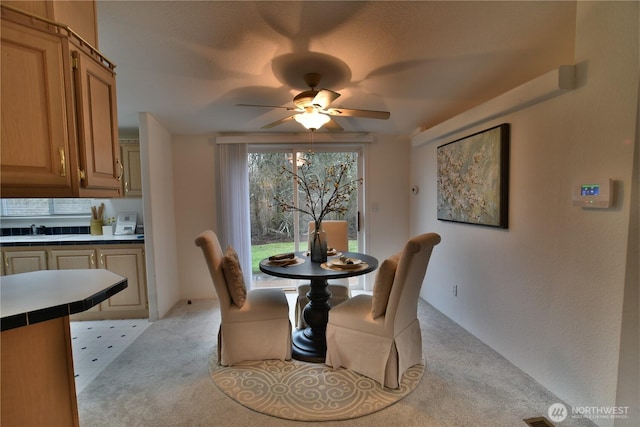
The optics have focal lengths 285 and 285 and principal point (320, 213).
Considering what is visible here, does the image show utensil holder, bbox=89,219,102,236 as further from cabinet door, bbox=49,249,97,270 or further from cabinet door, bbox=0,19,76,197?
cabinet door, bbox=0,19,76,197

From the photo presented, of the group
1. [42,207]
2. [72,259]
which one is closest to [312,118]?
[72,259]

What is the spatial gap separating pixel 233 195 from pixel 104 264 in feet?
5.21

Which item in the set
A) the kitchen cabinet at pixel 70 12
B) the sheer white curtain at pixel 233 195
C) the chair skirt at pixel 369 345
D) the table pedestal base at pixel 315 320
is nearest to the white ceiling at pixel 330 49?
the kitchen cabinet at pixel 70 12

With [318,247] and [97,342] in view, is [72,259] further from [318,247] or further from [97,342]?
[318,247]

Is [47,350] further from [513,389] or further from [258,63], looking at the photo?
[513,389]

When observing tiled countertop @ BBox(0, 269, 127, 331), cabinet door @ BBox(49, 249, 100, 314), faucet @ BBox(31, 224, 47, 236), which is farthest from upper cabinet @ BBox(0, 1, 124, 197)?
faucet @ BBox(31, 224, 47, 236)

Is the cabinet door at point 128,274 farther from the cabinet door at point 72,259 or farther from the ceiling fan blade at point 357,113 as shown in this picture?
the ceiling fan blade at point 357,113

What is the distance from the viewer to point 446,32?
2020 mm

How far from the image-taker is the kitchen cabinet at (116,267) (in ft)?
→ 10.0

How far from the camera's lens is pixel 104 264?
312 centimetres

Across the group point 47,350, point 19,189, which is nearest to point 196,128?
point 19,189

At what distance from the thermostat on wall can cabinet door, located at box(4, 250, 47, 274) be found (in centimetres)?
468

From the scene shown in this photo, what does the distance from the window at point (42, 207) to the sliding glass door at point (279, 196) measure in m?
2.12

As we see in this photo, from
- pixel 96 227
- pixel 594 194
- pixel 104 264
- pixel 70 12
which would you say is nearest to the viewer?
pixel 70 12
